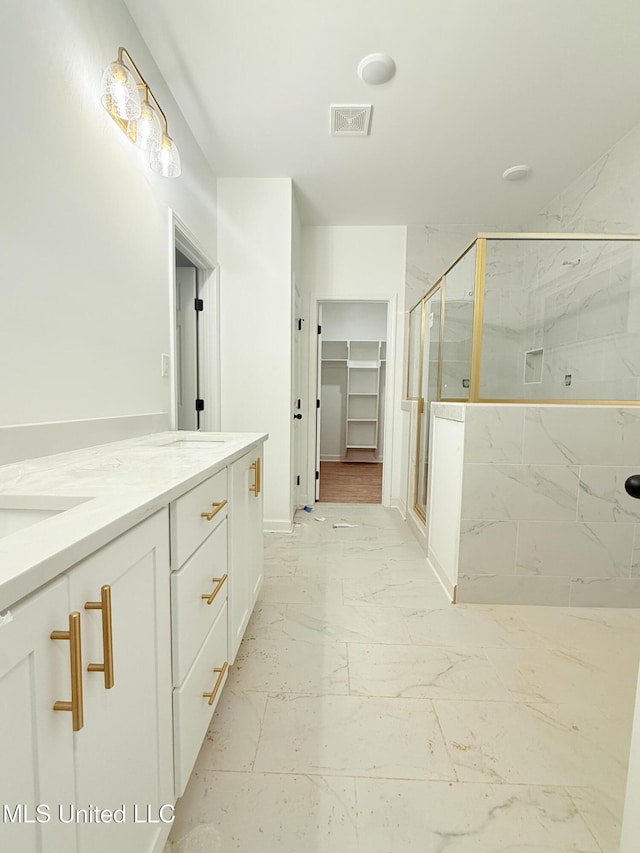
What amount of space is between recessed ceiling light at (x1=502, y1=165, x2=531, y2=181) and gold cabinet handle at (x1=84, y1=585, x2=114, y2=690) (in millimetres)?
3342

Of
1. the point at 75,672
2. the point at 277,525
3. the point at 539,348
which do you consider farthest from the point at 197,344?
the point at 75,672

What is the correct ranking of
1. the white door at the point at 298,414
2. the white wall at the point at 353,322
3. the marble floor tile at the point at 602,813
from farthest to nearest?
1. the white wall at the point at 353,322
2. the white door at the point at 298,414
3. the marble floor tile at the point at 602,813

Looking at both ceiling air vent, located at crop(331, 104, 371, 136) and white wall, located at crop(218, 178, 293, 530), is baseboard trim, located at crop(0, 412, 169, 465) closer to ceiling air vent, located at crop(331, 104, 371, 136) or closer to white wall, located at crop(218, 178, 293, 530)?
white wall, located at crop(218, 178, 293, 530)

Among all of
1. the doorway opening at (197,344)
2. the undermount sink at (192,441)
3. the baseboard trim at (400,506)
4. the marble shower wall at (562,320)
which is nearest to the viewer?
the undermount sink at (192,441)

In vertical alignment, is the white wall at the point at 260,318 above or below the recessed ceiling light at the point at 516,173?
below

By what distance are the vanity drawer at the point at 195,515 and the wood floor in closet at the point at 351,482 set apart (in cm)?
281

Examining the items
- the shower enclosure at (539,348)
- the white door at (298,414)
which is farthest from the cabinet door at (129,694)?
the white door at (298,414)

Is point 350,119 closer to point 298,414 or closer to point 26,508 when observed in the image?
point 298,414

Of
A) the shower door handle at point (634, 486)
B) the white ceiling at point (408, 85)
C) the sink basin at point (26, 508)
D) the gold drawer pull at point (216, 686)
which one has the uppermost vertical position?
the white ceiling at point (408, 85)

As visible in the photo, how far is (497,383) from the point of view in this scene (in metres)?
1.97

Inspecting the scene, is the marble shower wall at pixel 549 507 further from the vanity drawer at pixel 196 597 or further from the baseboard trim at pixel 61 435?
the baseboard trim at pixel 61 435

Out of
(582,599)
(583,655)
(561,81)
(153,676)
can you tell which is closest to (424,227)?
(561,81)

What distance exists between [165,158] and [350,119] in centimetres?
118

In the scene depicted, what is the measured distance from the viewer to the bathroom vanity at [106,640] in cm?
39
